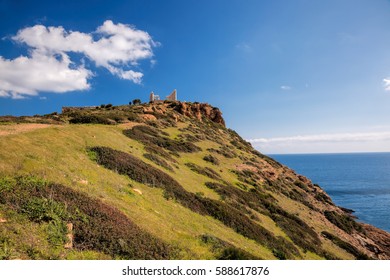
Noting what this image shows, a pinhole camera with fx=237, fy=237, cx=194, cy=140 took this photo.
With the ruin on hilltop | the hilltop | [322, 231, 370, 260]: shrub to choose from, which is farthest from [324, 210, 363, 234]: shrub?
the ruin on hilltop

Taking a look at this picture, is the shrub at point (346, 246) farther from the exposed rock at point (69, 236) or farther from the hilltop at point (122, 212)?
the exposed rock at point (69, 236)

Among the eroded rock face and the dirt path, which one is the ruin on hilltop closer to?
the eroded rock face

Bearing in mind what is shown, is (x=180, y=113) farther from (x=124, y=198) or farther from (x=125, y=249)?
(x=125, y=249)

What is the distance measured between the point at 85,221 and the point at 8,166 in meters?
5.23

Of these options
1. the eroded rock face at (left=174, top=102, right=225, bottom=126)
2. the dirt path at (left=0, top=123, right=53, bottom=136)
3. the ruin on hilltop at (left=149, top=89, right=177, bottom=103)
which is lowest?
the dirt path at (left=0, top=123, right=53, bottom=136)

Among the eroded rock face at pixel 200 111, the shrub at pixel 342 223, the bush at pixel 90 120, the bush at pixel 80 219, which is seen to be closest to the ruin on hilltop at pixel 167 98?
the eroded rock face at pixel 200 111

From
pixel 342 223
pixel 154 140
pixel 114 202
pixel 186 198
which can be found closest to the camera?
pixel 114 202

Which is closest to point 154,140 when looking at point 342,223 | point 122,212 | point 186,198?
point 186,198

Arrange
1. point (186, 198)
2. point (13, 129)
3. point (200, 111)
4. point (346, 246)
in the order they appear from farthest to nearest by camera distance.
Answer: point (200, 111)
point (346, 246)
point (13, 129)
point (186, 198)

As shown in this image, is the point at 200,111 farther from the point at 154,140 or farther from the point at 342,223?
the point at 342,223

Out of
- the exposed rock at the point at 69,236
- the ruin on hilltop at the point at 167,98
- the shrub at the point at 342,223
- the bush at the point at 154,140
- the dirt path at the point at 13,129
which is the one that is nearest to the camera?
the exposed rock at the point at 69,236

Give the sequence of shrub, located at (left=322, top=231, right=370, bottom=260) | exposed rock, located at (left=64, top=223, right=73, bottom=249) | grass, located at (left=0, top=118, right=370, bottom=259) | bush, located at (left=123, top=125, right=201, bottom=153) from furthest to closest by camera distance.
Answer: bush, located at (left=123, top=125, right=201, bottom=153) → shrub, located at (left=322, top=231, right=370, bottom=260) → grass, located at (left=0, top=118, right=370, bottom=259) → exposed rock, located at (left=64, top=223, right=73, bottom=249)
